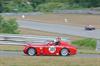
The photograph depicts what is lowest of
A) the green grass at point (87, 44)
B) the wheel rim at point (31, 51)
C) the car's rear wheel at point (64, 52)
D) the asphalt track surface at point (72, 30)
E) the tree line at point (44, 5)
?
the tree line at point (44, 5)

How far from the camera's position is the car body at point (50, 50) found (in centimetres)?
1925

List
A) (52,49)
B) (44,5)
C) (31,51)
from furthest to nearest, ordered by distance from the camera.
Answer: (44,5) < (52,49) < (31,51)

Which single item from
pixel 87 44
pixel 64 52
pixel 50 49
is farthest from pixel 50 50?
pixel 87 44

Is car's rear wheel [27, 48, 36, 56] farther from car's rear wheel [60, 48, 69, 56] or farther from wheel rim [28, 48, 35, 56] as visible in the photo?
car's rear wheel [60, 48, 69, 56]

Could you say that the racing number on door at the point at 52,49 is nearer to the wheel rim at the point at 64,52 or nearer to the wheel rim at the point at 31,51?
the wheel rim at the point at 64,52

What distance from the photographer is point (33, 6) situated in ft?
392

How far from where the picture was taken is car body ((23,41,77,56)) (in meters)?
19.2

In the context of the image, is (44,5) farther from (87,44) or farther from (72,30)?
(87,44)

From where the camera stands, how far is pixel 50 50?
1934 centimetres

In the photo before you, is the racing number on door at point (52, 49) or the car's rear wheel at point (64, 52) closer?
the racing number on door at point (52, 49)

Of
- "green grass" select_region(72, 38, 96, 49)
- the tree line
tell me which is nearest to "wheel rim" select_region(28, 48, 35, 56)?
"green grass" select_region(72, 38, 96, 49)

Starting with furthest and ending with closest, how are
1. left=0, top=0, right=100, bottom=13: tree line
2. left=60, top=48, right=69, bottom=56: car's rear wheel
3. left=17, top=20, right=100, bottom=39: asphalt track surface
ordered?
left=0, top=0, right=100, bottom=13: tree line < left=17, top=20, right=100, bottom=39: asphalt track surface < left=60, top=48, right=69, bottom=56: car's rear wheel

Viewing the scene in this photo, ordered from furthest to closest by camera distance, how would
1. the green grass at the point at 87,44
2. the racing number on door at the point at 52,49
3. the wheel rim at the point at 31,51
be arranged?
the green grass at the point at 87,44 < the racing number on door at the point at 52,49 < the wheel rim at the point at 31,51

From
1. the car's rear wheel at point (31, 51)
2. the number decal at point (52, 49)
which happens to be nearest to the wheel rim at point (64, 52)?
the number decal at point (52, 49)
